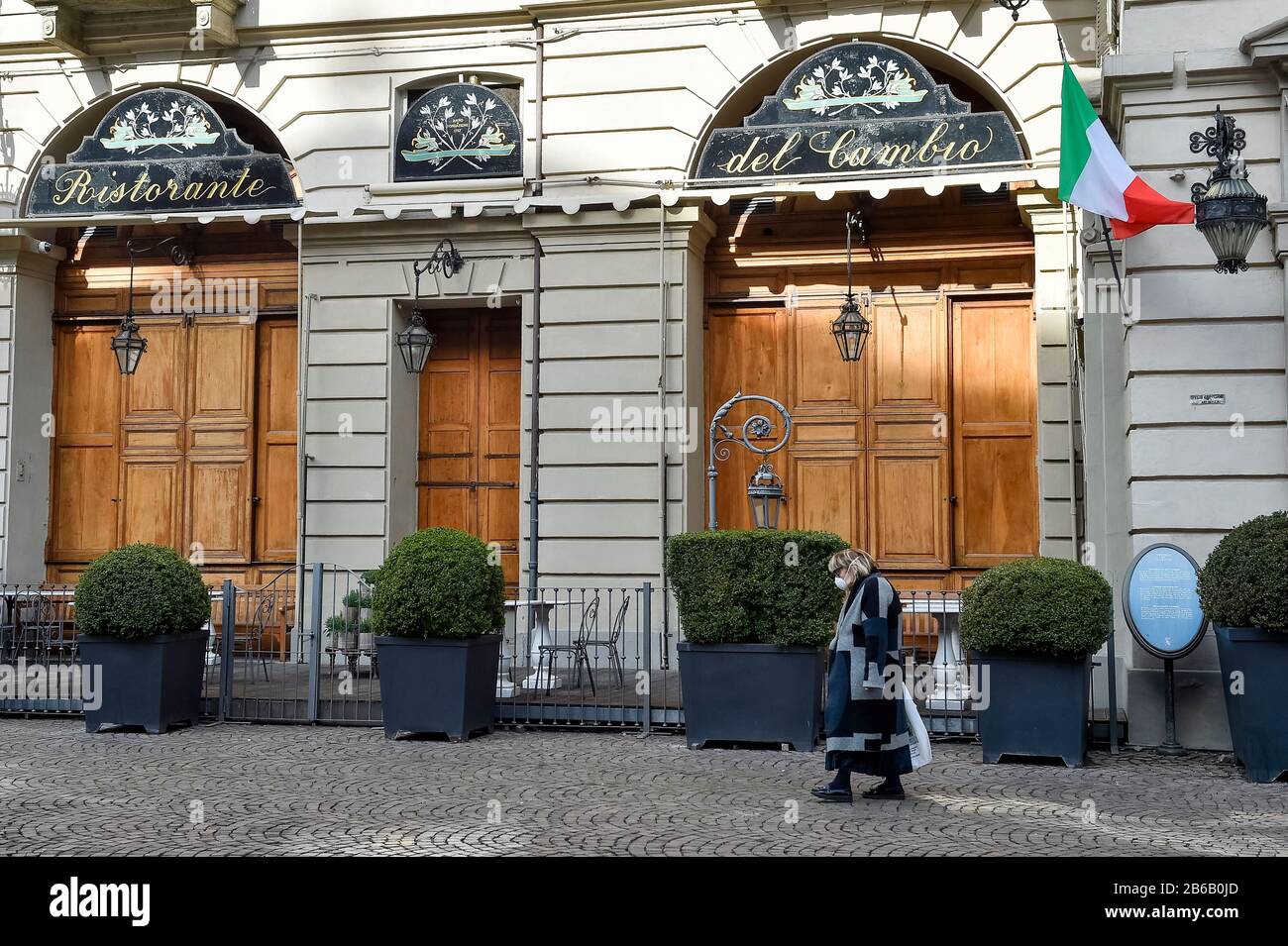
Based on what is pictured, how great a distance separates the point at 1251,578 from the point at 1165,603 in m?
1.31

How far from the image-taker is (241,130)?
705 inches

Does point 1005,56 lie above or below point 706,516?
above

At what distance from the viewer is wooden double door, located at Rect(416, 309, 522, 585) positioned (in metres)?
16.9

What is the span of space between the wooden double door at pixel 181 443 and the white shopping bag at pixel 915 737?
10.5 m

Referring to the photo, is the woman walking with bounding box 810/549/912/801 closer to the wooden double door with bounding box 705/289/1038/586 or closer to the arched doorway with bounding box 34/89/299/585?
the wooden double door with bounding box 705/289/1038/586

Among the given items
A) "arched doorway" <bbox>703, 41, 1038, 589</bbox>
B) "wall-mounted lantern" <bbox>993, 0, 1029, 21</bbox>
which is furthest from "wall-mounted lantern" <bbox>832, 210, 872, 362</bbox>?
"wall-mounted lantern" <bbox>993, 0, 1029, 21</bbox>

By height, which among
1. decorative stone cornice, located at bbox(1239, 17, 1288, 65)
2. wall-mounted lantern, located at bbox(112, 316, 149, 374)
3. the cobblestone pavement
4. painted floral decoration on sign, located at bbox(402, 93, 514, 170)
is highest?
painted floral decoration on sign, located at bbox(402, 93, 514, 170)

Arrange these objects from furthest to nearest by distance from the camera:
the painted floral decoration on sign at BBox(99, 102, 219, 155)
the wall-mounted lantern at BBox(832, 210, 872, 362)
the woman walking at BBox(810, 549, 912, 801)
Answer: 1. the painted floral decoration on sign at BBox(99, 102, 219, 155)
2. the wall-mounted lantern at BBox(832, 210, 872, 362)
3. the woman walking at BBox(810, 549, 912, 801)

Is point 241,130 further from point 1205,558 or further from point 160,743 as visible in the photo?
point 1205,558

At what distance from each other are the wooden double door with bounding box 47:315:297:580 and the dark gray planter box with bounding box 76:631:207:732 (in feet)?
18.1

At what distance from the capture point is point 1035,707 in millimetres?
10047

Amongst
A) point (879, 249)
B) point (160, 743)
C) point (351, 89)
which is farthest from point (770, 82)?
point (160, 743)

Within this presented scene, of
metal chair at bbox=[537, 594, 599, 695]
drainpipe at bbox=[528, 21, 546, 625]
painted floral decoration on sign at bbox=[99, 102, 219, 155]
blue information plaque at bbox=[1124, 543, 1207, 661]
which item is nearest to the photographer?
blue information plaque at bbox=[1124, 543, 1207, 661]

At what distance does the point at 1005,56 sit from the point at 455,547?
336 inches
